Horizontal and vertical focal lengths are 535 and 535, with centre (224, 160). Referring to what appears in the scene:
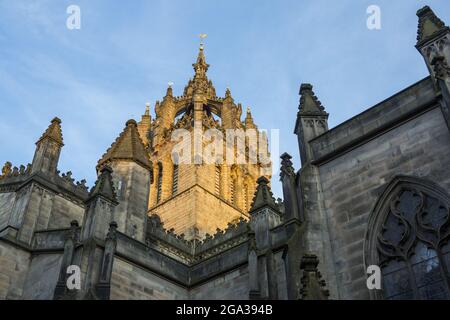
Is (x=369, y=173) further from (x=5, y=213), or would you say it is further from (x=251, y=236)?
(x=5, y=213)

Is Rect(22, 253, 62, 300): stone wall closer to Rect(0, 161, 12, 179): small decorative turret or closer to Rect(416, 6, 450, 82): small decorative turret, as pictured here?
Rect(0, 161, 12, 179): small decorative turret

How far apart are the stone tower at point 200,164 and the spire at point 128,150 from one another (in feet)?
24.7

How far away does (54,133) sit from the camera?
2077 cm

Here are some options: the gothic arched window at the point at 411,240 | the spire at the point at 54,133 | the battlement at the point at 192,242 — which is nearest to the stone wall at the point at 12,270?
the spire at the point at 54,133

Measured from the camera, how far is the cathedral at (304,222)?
10273mm

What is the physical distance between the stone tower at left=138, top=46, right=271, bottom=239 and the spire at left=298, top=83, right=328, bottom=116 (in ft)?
49.7

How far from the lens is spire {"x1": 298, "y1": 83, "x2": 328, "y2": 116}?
13.6 m

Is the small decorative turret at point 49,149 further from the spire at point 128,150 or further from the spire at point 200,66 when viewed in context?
the spire at point 200,66

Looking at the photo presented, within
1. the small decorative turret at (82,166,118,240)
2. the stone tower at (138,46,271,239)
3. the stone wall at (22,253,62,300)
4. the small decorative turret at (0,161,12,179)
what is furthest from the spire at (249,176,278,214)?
the stone tower at (138,46,271,239)

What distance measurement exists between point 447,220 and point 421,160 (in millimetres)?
1355

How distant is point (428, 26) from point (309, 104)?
3345 mm

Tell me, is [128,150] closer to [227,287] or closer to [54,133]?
[54,133]

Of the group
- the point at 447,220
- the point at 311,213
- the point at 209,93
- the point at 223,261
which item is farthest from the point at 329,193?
the point at 209,93

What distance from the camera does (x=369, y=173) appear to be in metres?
11.4
